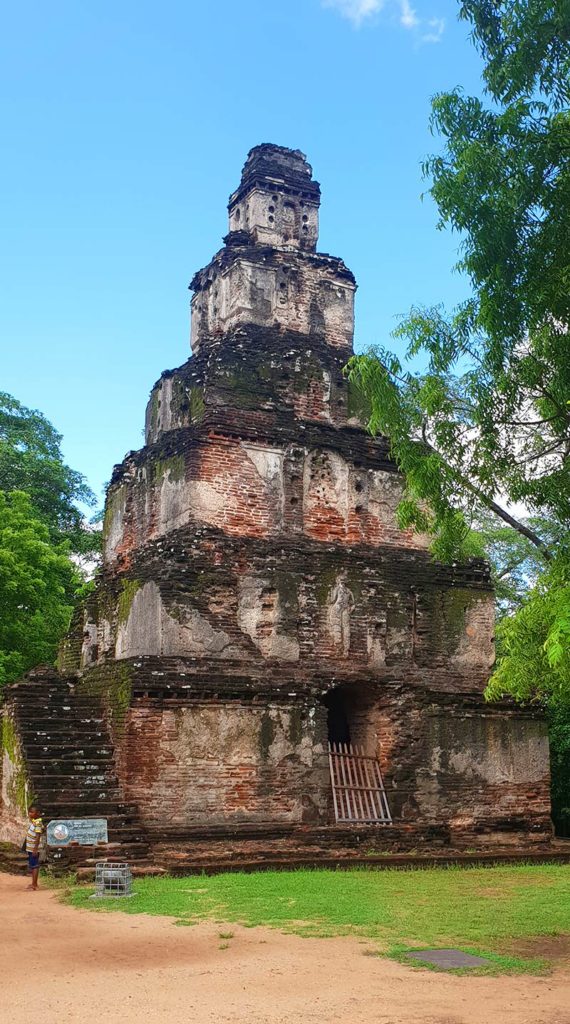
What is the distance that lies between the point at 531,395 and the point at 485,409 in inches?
20.4

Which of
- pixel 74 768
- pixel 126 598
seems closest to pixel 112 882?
pixel 74 768

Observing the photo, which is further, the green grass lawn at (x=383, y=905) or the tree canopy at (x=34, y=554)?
the tree canopy at (x=34, y=554)

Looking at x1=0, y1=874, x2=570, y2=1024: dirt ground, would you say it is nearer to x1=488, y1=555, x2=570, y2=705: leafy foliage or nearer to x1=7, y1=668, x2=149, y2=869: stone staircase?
x1=488, y1=555, x2=570, y2=705: leafy foliage

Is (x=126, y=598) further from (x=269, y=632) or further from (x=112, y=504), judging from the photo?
(x=112, y=504)

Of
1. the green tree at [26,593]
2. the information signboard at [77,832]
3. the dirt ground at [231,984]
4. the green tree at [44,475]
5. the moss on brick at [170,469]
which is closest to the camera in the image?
the dirt ground at [231,984]

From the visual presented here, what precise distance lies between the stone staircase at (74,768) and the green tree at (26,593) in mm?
7619

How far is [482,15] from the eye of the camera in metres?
9.79

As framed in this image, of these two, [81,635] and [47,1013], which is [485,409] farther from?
[81,635]

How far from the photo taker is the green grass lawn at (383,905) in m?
9.77

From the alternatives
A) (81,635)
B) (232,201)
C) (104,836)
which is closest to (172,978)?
(104,836)

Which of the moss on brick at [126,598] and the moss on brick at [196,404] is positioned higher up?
the moss on brick at [196,404]

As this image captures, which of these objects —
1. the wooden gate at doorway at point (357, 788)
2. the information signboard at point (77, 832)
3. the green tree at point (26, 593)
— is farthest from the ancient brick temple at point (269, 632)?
the green tree at point (26, 593)

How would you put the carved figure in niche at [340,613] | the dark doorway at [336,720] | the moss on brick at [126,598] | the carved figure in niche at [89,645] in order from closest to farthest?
the moss on brick at [126,598] < the carved figure in niche at [340,613] < the dark doorway at [336,720] < the carved figure in niche at [89,645]

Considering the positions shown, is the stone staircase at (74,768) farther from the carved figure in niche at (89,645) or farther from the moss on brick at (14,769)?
the carved figure in niche at (89,645)
